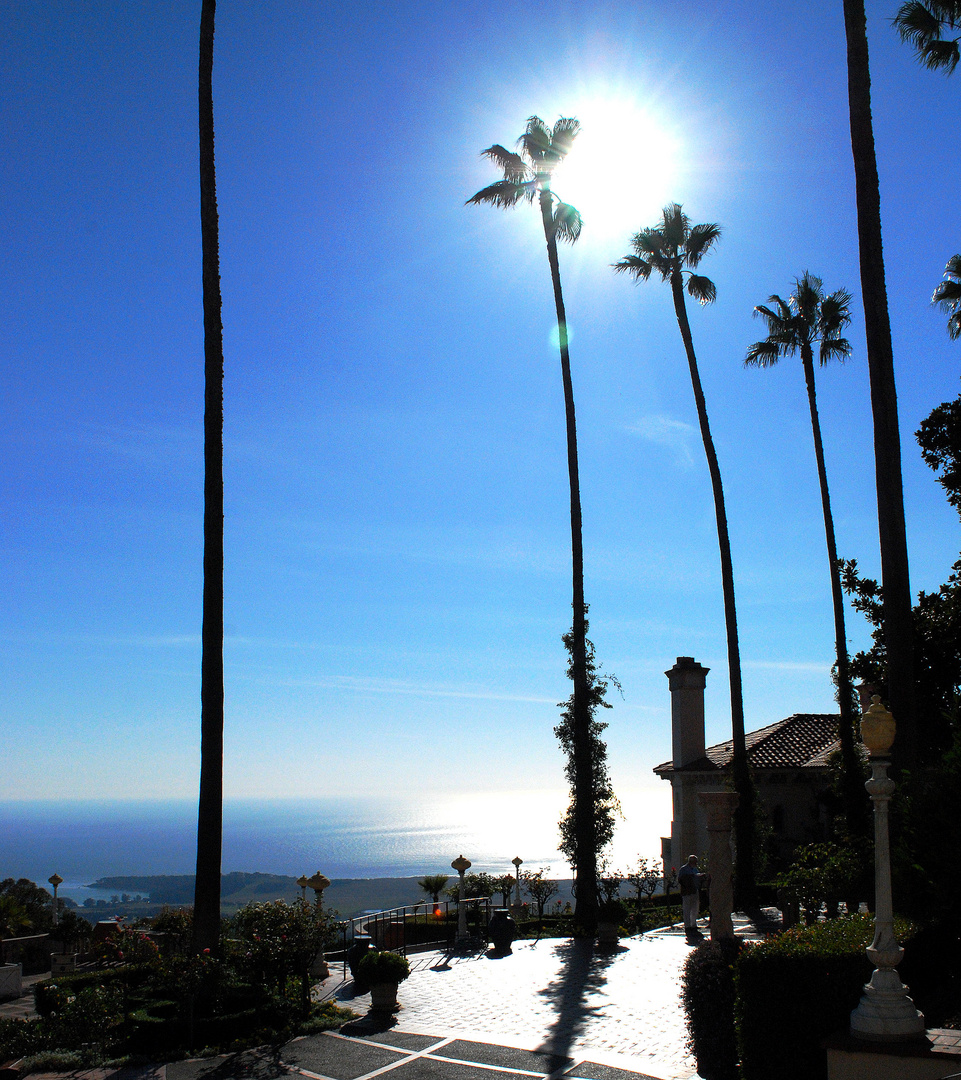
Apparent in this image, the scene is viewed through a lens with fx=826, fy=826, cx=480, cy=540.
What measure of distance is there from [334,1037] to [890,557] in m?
10.7

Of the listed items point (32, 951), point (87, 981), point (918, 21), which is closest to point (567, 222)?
point (918, 21)

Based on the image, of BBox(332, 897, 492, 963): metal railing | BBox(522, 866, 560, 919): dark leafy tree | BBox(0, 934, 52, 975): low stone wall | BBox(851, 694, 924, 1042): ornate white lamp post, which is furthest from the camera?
BBox(522, 866, 560, 919): dark leafy tree

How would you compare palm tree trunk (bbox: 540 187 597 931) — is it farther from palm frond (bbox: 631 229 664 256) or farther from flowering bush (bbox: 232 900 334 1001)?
flowering bush (bbox: 232 900 334 1001)

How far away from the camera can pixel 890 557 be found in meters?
12.1

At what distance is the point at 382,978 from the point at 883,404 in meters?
11.9

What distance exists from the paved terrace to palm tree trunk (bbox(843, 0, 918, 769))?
523 cm

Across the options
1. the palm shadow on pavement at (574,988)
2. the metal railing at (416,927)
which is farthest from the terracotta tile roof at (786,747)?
the palm shadow on pavement at (574,988)

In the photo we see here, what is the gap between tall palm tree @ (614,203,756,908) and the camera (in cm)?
2375

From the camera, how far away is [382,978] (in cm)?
1306

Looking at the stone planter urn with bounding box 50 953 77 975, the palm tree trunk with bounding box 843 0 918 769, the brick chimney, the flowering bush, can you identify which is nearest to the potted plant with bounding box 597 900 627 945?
the flowering bush

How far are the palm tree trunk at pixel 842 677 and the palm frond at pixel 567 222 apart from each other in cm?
941

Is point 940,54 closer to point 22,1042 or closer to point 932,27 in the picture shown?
point 932,27

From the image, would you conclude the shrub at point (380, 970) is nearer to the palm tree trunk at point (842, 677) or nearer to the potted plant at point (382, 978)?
the potted plant at point (382, 978)

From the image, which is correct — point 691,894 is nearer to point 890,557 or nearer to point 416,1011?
point 416,1011
